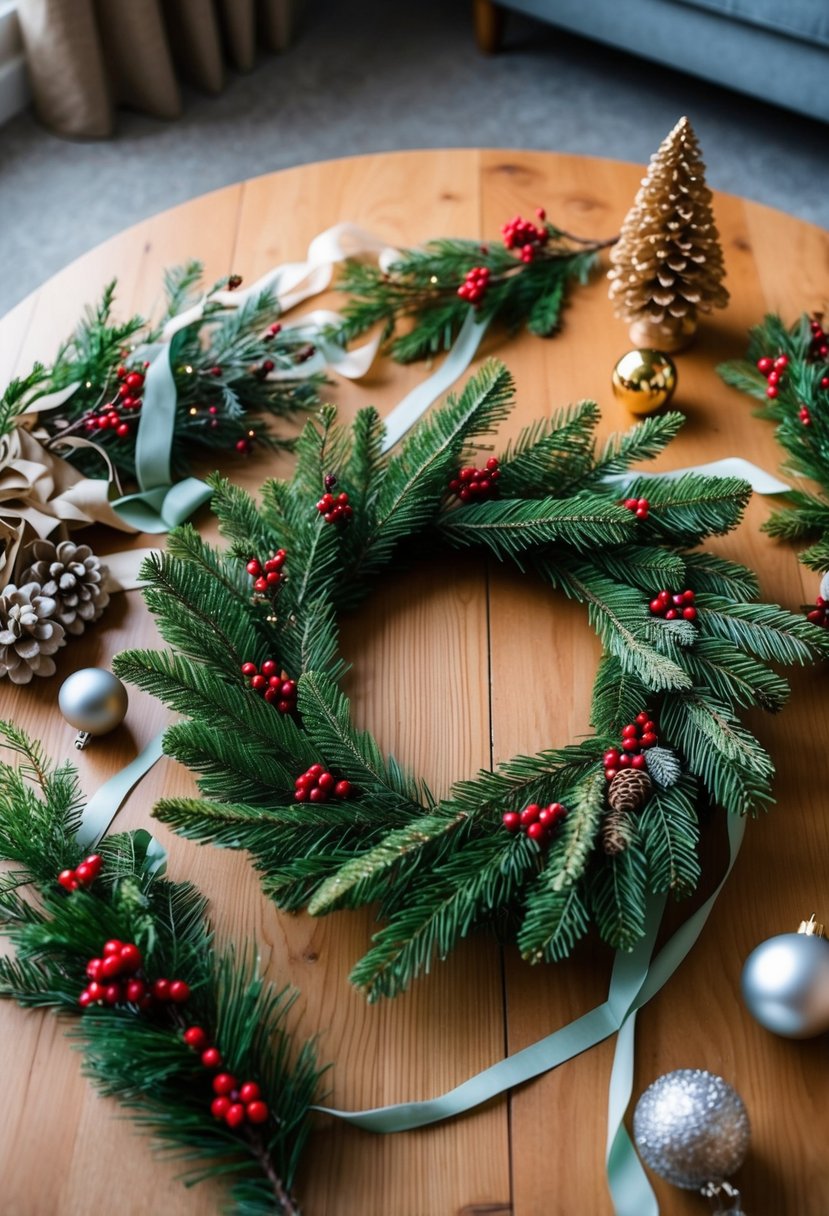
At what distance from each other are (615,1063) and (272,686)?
0.37 m

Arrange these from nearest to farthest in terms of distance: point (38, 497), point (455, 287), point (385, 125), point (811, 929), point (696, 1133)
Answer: point (696, 1133)
point (811, 929)
point (38, 497)
point (455, 287)
point (385, 125)

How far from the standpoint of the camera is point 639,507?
920 mm

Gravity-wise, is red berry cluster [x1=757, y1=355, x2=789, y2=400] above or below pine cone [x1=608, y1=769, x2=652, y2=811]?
above

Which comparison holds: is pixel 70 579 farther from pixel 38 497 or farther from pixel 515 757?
pixel 515 757

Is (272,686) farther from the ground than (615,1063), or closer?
farther from the ground

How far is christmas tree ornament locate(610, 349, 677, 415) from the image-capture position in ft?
3.48

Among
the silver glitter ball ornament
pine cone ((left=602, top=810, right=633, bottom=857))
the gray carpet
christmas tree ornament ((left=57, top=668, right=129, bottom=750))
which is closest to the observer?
the silver glitter ball ornament

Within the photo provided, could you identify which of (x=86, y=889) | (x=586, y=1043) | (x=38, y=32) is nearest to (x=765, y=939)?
(x=586, y=1043)

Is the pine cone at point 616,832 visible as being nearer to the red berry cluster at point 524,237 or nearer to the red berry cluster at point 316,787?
the red berry cluster at point 316,787

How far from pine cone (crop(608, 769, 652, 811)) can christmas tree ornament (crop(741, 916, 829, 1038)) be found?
13 centimetres

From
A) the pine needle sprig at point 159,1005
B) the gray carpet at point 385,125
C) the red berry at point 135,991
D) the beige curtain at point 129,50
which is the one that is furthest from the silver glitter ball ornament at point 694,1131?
the beige curtain at point 129,50

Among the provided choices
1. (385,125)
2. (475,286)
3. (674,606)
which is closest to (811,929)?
(674,606)

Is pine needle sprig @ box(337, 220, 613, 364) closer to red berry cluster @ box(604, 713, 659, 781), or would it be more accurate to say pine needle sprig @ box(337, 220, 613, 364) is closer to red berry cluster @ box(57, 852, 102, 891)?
red berry cluster @ box(604, 713, 659, 781)

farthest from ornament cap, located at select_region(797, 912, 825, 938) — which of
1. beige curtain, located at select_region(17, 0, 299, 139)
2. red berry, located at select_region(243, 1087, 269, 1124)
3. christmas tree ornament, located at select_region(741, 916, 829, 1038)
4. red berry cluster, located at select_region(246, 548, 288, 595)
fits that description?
beige curtain, located at select_region(17, 0, 299, 139)
